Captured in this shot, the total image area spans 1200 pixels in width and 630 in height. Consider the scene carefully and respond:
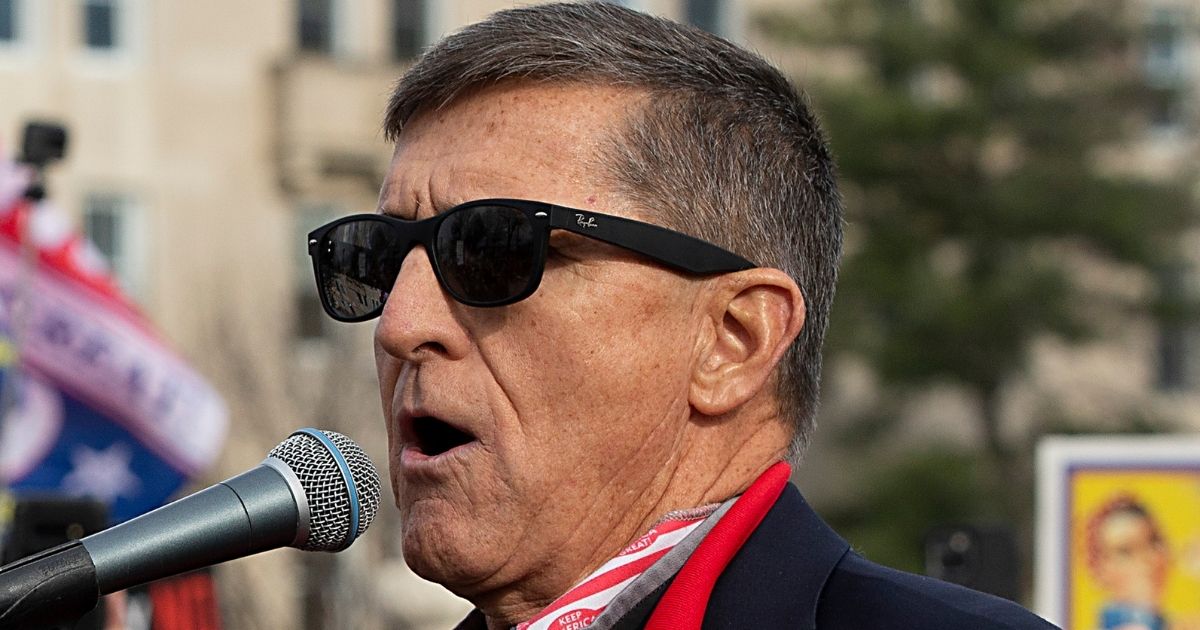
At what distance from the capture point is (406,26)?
26219mm

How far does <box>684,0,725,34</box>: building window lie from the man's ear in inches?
982

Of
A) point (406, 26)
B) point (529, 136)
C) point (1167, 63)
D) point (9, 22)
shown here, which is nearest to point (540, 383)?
point (529, 136)

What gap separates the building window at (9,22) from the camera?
77.7 feet

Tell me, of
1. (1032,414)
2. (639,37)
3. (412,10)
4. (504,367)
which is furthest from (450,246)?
(1032,414)

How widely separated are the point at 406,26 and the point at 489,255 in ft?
78.4

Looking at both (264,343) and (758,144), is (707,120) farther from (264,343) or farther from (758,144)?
(264,343)

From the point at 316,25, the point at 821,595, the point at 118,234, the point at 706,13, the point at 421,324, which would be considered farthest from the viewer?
the point at 706,13

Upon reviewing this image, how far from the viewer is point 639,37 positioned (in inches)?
111

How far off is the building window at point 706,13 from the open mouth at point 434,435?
25.0m

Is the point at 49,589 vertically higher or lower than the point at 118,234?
higher

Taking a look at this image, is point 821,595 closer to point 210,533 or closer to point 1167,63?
point 210,533

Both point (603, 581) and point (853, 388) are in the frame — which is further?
point (853, 388)

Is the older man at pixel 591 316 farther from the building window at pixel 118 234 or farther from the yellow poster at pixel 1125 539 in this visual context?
the building window at pixel 118 234

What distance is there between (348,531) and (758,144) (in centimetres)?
78
